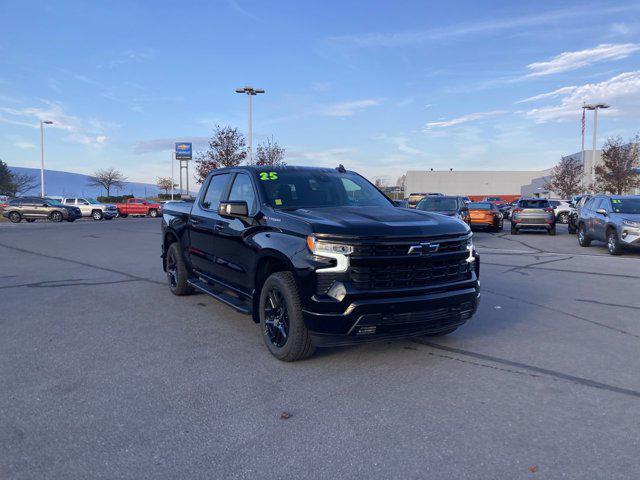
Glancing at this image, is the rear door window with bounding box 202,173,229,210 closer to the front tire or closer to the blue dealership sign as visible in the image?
the front tire

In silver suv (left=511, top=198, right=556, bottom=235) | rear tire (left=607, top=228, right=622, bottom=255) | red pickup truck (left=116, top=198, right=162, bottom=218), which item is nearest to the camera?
rear tire (left=607, top=228, right=622, bottom=255)

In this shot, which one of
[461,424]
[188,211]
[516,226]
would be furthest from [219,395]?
[516,226]

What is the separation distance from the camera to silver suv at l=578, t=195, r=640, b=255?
1280 centimetres

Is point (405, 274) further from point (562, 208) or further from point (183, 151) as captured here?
point (183, 151)

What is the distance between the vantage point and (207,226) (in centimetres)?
626

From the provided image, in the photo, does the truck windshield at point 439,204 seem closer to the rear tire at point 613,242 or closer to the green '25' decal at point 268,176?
the rear tire at point 613,242

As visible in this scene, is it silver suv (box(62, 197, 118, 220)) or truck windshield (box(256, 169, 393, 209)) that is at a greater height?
truck windshield (box(256, 169, 393, 209))

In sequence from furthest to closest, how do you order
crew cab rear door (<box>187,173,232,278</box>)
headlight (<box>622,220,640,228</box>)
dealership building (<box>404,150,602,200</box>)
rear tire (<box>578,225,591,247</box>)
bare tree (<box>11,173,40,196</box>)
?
dealership building (<box>404,150,602,200</box>)
bare tree (<box>11,173,40,196</box>)
rear tire (<box>578,225,591,247</box>)
headlight (<box>622,220,640,228</box>)
crew cab rear door (<box>187,173,232,278</box>)

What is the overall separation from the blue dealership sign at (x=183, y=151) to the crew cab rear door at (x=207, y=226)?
198 ft

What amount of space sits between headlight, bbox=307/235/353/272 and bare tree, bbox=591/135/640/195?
138 feet

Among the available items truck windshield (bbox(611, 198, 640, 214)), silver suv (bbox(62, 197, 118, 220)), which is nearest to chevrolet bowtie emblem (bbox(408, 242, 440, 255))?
truck windshield (bbox(611, 198, 640, 214))

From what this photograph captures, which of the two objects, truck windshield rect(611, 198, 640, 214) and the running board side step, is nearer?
the running board side step

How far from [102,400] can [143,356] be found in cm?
103

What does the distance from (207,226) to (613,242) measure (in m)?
11.6
